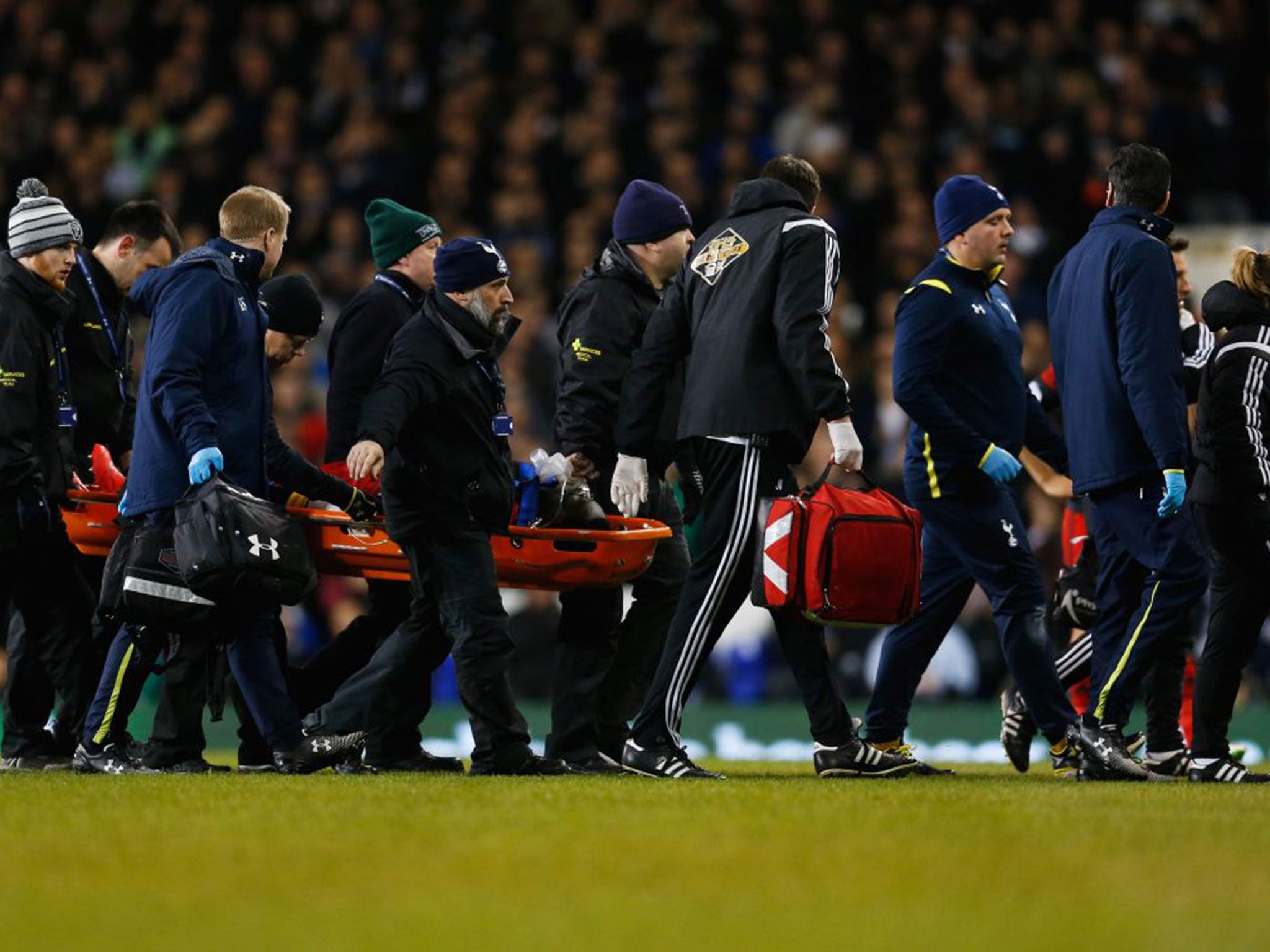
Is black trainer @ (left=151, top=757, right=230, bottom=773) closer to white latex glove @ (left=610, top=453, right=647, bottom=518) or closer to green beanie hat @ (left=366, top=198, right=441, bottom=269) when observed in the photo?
white latex glove @ (left=610, top=453, right=647, bottom=518)

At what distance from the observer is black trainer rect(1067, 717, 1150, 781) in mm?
7789

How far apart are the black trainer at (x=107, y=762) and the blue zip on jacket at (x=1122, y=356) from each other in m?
3.59

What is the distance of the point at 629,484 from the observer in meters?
7.86

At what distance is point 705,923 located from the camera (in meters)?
4.18

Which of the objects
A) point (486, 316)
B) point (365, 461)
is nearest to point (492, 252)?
point (486, 316)

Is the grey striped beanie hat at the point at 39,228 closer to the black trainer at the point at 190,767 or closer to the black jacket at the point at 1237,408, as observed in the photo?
the black trainer at the point at 190,767

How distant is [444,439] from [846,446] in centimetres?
149

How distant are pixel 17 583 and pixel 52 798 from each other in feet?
6.67

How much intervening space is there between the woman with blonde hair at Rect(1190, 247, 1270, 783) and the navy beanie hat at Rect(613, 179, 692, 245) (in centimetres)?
208

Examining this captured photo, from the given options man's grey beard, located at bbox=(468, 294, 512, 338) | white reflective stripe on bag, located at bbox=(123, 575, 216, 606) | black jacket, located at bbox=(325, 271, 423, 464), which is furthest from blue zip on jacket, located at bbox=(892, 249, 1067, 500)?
white reflective stripe on bag, located at bbox=(123, 575, 216, 606)

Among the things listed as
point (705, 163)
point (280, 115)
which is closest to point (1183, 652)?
point (705, 163)

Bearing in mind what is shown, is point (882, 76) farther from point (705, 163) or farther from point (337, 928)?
point (337, 928)

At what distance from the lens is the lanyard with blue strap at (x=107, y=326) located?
29.1ft

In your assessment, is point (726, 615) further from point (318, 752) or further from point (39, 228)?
point (39, 228)
